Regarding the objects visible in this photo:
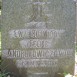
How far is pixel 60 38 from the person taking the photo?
4.46 metres

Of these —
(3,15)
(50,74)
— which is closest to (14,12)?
(3,15)

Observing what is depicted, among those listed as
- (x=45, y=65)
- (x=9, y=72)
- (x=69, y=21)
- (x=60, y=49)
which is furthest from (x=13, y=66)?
(x=69, y=21)

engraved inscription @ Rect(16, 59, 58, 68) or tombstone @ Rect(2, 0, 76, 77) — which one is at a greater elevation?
tombstone @ Rect(2, 0, 76, 77)

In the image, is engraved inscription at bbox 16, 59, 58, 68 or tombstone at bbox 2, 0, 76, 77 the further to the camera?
engraved inscription at bbox 16, 59, 58, 68

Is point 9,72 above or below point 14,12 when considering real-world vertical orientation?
below

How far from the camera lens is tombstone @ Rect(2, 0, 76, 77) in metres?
4.34

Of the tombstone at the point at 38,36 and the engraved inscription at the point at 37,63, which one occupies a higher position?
the tombstone at the point at 38,36

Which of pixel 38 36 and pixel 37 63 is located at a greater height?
pixel 38 36

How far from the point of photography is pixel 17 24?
4.35 meters

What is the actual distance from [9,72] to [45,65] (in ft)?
1.92

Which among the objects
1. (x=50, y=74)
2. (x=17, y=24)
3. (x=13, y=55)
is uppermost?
(x=17, y=24)

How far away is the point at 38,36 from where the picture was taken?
4.43m

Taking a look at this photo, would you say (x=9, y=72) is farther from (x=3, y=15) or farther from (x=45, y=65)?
(x=3, y=15)

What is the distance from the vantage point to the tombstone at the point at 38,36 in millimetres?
4336
